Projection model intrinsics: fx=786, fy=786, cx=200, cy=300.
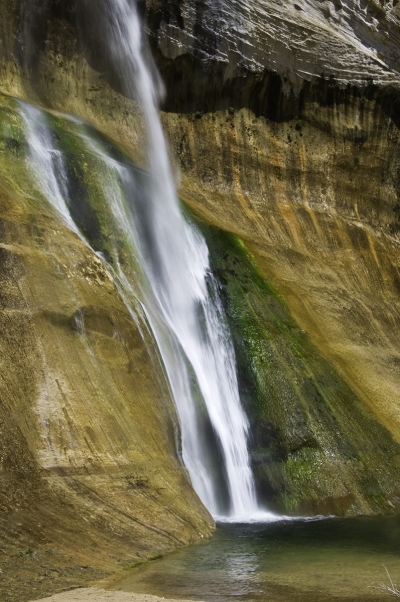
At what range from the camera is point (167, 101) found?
24.2m

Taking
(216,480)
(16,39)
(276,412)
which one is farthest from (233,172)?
(216,480)

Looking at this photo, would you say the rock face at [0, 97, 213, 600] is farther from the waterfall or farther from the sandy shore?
the waterfall

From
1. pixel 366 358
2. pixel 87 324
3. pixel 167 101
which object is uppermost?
pixel 167 101

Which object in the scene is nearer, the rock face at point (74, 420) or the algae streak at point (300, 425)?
the rock face at point (74, 420)

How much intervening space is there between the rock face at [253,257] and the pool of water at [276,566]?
736mm

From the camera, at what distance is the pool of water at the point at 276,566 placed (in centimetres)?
816

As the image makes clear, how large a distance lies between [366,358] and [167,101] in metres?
10.6

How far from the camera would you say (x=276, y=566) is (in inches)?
375

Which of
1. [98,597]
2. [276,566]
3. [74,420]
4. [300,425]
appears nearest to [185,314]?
[300,425]

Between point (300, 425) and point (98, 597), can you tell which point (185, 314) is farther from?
point (98, 597)

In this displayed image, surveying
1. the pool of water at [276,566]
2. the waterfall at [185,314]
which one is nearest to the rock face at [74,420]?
the pool of water at [276,566]

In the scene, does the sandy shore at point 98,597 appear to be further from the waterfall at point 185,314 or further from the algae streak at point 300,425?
the algae streak at point 300,425

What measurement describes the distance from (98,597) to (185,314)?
29.1 ft

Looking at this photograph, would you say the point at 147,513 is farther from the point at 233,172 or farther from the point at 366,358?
the point at 233,172
